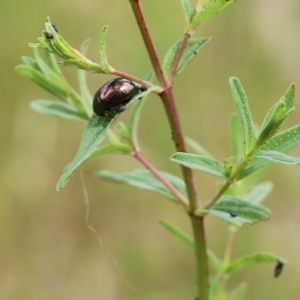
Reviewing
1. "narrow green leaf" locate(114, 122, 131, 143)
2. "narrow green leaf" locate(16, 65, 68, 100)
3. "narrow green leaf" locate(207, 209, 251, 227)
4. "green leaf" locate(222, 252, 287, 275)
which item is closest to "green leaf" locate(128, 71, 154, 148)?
"narrow green leaf" locate(114, 122, 131, 143)

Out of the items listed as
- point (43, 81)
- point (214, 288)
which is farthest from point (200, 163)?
point (214, 288)

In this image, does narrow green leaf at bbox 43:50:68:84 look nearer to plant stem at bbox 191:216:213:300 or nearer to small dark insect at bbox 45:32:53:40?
small dark insect at bbox 45:32:53:40

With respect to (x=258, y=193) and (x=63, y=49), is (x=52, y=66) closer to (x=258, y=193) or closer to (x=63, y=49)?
(x=63, y=49)

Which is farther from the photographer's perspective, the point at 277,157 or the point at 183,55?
the point at 183,55

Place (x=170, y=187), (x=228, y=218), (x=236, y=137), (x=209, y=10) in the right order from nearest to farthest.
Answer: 1. (x=209, y=10)
2. (x=228, y=218)
3. (x=170, y=187)
4. (x=236, y=137)

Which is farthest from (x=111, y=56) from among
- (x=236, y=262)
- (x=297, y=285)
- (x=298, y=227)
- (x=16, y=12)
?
(x=236, y=262)
